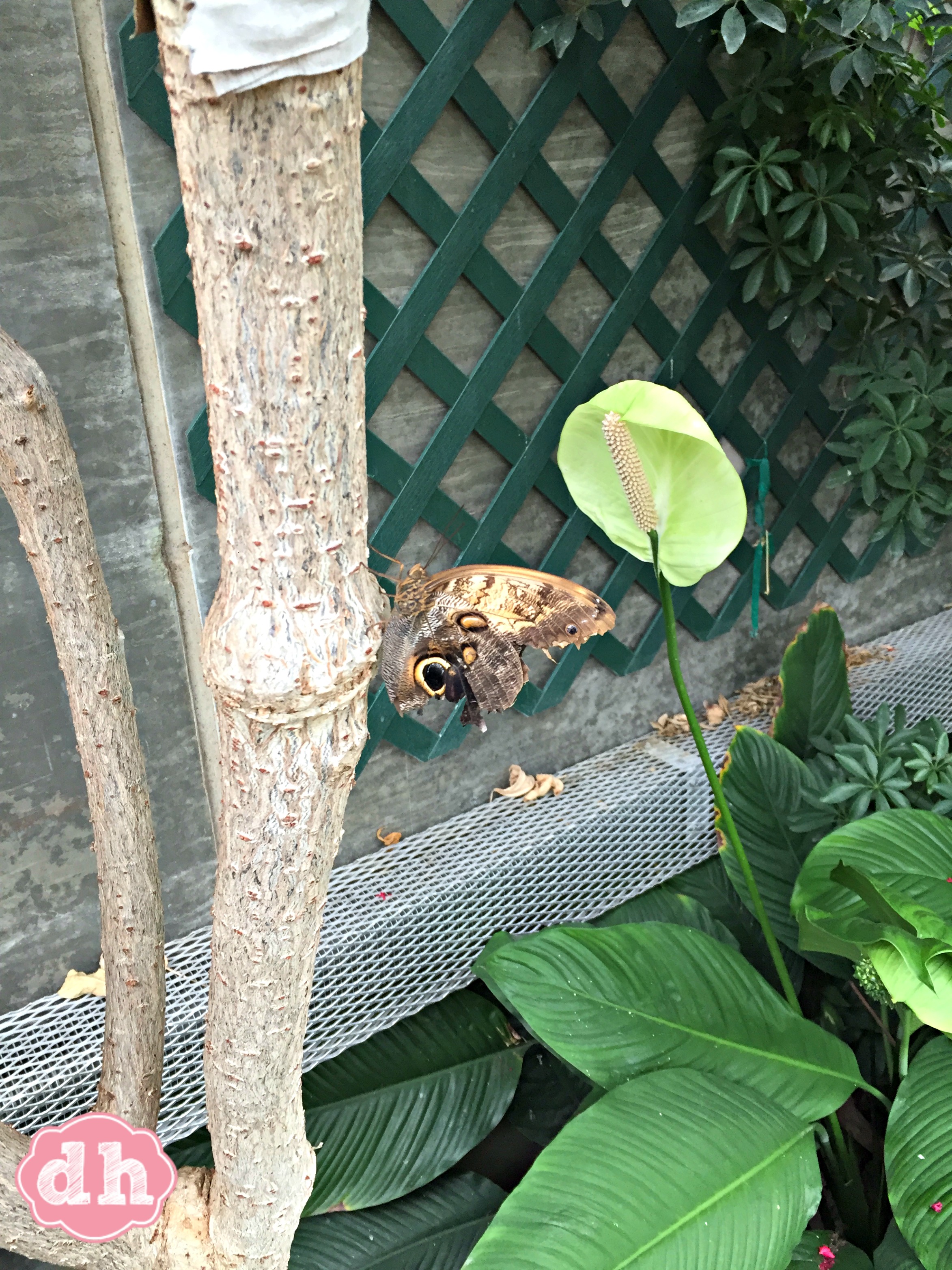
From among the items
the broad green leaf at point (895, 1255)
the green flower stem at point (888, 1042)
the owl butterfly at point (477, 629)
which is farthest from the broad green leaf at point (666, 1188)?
the owl butterfly at point (477, 629)

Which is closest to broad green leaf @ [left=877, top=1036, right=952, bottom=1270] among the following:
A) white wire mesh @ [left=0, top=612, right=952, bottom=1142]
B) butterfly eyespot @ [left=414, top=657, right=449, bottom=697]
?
white wire mesh @ [left=0, top=612, right=952, bottom=1142]

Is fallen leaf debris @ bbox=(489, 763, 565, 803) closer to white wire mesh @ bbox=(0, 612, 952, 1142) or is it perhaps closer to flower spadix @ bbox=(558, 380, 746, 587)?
white wire mesh @ bbox=(0, 612, 952, 1142)

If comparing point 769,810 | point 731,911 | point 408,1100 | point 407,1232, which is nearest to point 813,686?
point 769,810

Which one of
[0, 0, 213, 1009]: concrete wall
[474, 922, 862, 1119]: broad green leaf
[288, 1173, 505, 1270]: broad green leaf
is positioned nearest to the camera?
[0, 0, 213, 1009]: concrete wall

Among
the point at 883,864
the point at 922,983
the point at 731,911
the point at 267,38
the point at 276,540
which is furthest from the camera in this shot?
the point at 731,911

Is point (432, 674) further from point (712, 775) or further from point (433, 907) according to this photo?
point (433, 907)

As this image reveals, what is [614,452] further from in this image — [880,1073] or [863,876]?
[880,1073]
